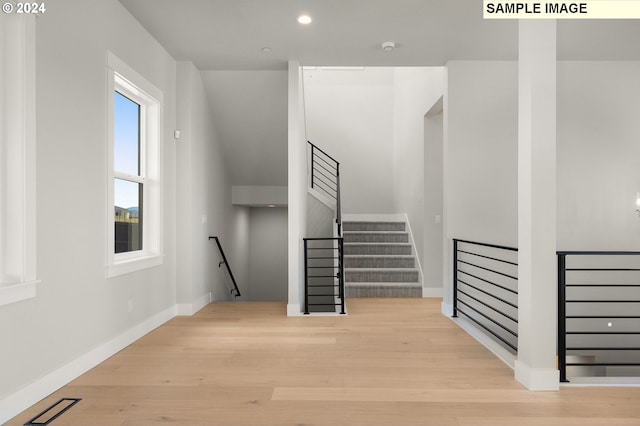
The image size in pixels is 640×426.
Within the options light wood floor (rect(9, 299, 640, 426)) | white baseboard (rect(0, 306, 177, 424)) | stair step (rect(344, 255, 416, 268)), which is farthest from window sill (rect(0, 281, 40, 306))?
stair step (rect(344, 255, 416, 268))

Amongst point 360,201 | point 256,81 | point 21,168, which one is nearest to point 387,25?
point 256,81

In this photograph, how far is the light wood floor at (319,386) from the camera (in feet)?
8.06

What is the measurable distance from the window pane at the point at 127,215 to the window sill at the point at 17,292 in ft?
Result: 4.47

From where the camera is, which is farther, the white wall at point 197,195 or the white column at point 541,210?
the white wall at point 197,195

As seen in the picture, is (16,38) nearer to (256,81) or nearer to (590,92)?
(256,81)

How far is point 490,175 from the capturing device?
5.29 meters

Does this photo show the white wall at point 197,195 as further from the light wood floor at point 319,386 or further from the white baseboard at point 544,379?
the white baseboard at point 544,379

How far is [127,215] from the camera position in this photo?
420cm

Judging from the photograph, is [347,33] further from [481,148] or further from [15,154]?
[15,154]

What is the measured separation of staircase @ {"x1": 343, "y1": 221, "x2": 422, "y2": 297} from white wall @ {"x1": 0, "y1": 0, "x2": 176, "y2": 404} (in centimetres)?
352

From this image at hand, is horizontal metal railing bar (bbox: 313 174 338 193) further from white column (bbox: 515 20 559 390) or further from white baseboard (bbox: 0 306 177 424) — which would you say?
white column (bbox: 515 20 559 390)

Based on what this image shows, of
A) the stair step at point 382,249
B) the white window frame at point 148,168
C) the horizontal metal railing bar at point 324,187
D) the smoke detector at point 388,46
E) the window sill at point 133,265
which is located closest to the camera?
the window sill at point 133,265

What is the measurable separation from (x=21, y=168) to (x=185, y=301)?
298 centimetres

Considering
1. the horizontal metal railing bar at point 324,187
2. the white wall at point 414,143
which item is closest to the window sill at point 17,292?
the white wall at point 414,143
